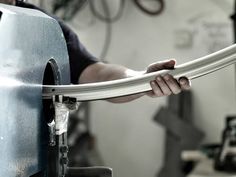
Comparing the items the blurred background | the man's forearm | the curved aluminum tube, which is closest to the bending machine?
the curved aluminum tube

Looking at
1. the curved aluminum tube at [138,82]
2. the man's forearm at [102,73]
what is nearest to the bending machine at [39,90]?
the curved aluminum tube at [138,82]

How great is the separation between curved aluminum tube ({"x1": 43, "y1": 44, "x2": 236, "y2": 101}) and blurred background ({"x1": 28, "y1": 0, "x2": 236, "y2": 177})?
200 centimetres

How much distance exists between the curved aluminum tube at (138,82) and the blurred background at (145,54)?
200 cm

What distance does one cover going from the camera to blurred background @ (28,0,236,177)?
284 centimetres

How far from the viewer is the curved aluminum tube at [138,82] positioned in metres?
0.73

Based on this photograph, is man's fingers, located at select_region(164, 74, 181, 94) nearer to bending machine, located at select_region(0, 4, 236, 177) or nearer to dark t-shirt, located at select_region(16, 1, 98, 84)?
bending machine, located at select_region(0, 4, 236, 177)

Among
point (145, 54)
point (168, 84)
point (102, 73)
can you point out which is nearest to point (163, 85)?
point (168, 84)

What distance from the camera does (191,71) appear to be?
74 centimetres

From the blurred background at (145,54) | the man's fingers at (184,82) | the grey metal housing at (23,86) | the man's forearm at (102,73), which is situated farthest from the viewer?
the blurred background at (145,54)

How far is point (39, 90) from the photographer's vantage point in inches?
30.0

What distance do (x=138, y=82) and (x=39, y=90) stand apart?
152mm

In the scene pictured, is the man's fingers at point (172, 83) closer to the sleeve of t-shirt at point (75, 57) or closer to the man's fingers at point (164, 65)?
the man's fingers at point (164, 65)

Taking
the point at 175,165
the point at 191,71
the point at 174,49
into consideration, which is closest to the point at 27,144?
the point at 191,71

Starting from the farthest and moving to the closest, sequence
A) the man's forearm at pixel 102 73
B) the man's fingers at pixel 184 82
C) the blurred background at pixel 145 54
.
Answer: the blurred background at pixel 145 54, the man's forearm at pixel 102 73, the man's fingers at pixel 184 82
